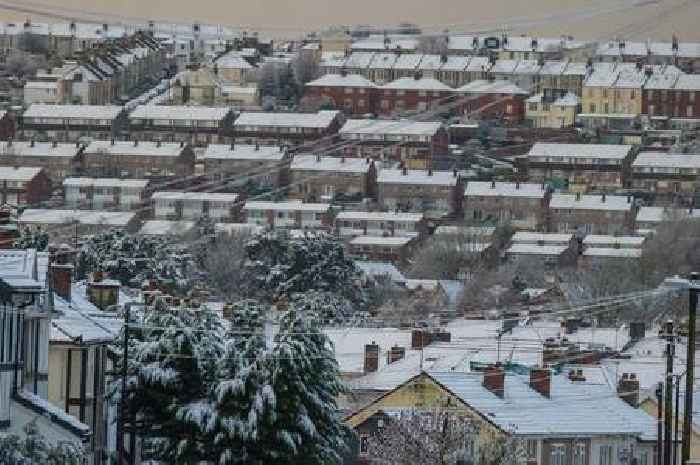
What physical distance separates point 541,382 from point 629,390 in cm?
209

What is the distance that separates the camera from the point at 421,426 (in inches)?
1420

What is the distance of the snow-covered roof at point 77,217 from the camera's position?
113 m

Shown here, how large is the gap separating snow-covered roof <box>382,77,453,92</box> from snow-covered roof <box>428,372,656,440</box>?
432 feet

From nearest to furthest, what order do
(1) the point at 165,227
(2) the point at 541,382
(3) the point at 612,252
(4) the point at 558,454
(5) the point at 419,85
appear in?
(4) the point at 558,454 → (2) the point at 541,382 → (3) the point at 612,252 → (1) the point at 165,227 → (5) the point at 419,85

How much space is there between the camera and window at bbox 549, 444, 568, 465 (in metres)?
41.2

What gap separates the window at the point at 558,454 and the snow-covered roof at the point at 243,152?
4215 inches

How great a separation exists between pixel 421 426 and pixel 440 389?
18.5 ft

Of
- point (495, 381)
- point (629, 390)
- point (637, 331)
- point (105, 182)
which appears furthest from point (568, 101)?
point (495, 381)

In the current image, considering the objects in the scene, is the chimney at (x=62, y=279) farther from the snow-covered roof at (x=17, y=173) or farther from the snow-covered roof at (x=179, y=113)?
the snow-covered roof at (x=179, y=113)

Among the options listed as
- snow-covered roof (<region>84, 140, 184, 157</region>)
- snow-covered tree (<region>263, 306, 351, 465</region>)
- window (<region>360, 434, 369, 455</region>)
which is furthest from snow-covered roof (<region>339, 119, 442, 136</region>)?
snow-covered tree (<region>263, 306, 351, 465</region>)

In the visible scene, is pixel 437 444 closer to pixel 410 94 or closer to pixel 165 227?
pixel 165 227

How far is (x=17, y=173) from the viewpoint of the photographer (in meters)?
140

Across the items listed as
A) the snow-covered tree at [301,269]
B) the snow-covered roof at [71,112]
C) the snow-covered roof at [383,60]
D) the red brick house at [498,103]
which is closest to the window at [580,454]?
the snow-covered tree at [301,269]

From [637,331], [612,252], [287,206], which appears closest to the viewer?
[637,331]
